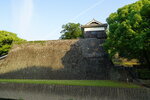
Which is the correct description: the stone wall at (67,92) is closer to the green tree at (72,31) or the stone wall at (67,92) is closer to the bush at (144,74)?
the bush at (144,74)

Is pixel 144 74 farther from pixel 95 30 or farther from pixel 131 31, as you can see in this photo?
pixel 95 30

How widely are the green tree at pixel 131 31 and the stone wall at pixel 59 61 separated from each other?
348 cm

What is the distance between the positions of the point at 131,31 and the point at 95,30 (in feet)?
39.0

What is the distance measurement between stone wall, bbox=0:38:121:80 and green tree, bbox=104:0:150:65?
3.48m

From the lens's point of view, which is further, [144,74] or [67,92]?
[144,74]

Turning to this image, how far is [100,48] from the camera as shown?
1775 cm

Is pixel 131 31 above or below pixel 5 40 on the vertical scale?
below

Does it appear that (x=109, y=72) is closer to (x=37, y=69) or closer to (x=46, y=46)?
(x=37, y=69)

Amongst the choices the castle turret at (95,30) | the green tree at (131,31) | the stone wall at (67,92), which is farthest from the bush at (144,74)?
the castle turret at (95,30)

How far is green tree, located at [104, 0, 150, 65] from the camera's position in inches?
357

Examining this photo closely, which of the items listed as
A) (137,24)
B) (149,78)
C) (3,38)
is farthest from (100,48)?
(3,38)

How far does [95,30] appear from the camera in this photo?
70.9 ft

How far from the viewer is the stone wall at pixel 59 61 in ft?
49.3

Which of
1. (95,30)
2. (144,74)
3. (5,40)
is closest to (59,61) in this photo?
(95,30)
